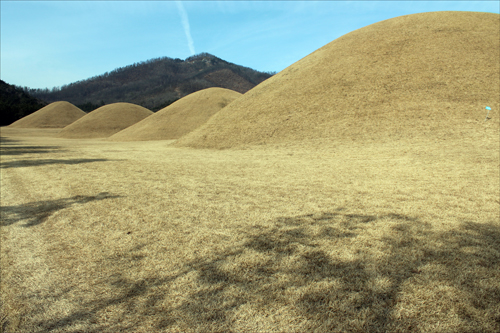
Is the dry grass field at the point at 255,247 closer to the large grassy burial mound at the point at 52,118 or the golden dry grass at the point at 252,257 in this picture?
the golden dry grass at the point at 252,257

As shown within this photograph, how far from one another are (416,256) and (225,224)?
2.88m

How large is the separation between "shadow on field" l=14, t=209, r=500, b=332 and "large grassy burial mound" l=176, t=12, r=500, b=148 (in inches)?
569

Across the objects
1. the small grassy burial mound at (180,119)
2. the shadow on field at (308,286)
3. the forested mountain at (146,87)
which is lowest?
the shadow on field at (308,286)

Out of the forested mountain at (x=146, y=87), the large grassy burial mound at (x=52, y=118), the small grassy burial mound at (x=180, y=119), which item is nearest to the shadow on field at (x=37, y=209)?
the small grassy burial mound at (x=180, y=119)

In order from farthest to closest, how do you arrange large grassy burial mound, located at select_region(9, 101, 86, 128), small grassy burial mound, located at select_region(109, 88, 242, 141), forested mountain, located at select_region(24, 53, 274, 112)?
forested mountain, located at select_region(24, 53, 274, 112)
large grassy burial mound, located at select_region(9, 101, 86, 128)
small grassy burial mound, located at select_region(109, 88, 242, 141)

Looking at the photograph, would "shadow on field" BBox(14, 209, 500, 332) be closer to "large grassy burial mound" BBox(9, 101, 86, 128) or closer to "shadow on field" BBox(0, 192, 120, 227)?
"shadow on field" BBox(0, 192, 120, 227)

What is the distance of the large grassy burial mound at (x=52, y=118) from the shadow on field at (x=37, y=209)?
273 ft

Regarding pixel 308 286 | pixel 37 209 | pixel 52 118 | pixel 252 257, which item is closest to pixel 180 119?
pixel 37 209

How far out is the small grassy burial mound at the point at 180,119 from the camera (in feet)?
132

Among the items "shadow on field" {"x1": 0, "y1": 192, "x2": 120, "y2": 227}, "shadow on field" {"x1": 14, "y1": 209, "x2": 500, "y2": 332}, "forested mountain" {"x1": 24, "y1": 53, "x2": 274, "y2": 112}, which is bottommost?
"shadow on field" {"x1": 14, "y1": 209, "x2": 500, "y2": 332}

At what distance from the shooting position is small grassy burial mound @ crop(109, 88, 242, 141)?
4038cm

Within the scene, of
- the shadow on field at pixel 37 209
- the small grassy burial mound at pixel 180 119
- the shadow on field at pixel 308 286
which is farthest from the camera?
the small grassy burial mound at pixel 180 119

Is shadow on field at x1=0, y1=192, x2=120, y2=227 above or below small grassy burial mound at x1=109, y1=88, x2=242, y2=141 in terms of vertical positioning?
below

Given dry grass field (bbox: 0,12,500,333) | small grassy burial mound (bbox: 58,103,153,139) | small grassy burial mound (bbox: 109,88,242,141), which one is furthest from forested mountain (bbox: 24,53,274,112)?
dry grass field (bbox: 0,12,500,333)
